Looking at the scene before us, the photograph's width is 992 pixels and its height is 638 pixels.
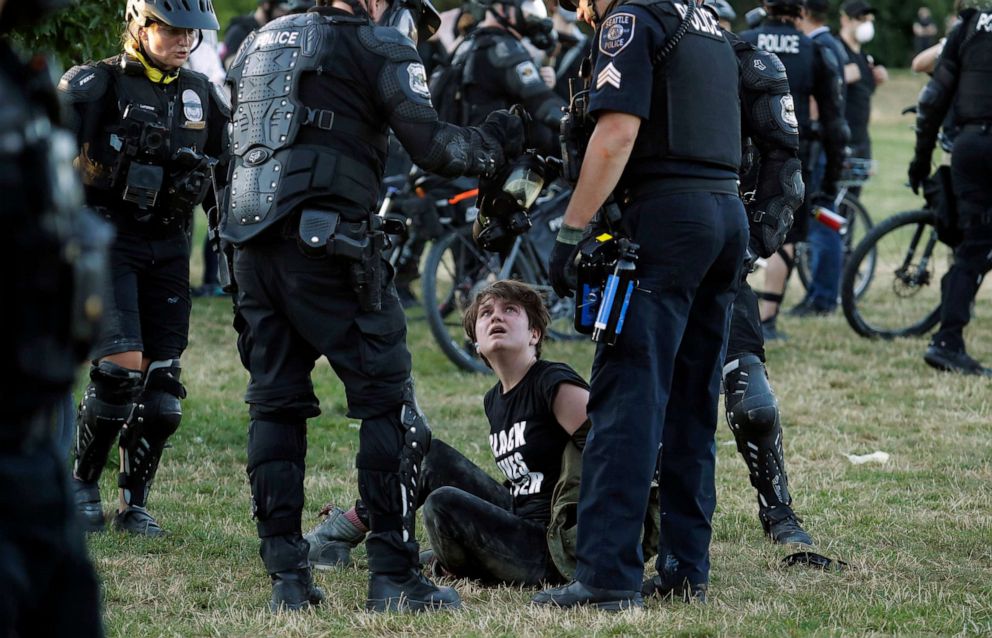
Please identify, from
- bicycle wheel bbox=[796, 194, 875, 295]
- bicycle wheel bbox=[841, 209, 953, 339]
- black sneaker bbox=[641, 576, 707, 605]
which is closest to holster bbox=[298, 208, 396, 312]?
black sneaker bbox=[641, 576, 707, 605]

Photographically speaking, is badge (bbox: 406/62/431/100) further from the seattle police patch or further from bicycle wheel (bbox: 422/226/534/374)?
bicycle wheel (bbox: 422/226/534/374)

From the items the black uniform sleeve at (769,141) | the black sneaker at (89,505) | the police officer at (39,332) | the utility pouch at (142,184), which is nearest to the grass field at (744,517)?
the black sneaker at (89,505)

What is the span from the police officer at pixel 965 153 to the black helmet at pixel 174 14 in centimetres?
502

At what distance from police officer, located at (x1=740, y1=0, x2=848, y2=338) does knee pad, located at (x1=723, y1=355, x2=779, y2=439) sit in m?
4.44

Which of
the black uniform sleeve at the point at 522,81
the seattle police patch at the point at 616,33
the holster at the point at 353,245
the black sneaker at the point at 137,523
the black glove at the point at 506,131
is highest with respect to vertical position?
the black uniform sleeve at the point at 522,81

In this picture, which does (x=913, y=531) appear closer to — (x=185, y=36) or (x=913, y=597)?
(x=913, y=597)

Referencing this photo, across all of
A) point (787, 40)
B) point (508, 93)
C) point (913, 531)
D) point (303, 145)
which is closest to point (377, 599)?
point (303, 145)

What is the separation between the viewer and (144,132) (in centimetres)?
544

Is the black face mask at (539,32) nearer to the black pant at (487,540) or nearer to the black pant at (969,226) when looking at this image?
the black pant at (969,226)

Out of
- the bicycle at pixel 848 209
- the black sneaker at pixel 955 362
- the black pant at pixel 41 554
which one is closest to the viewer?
the black pant at pixel 41 554

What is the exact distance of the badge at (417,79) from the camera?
13.9 ft

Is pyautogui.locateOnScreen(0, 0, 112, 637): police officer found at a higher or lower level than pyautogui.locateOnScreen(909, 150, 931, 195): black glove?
lower

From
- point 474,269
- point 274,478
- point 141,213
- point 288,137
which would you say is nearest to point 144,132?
point 141,213

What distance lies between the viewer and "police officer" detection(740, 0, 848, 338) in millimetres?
9789
